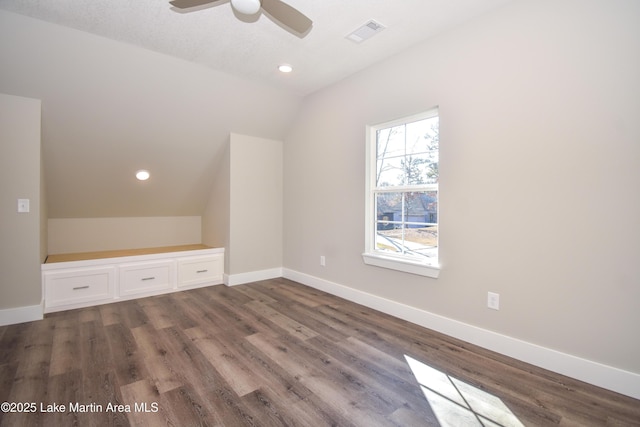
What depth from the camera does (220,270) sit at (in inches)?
172

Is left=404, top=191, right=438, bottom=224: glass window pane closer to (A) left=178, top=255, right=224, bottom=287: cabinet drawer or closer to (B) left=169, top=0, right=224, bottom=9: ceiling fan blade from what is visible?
(B) left=169, top=0, right=224, bottom=9: ceiling fan blade

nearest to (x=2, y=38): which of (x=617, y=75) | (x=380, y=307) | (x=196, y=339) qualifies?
(x=196, y=339)

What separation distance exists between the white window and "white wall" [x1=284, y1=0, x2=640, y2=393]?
0.14 metres

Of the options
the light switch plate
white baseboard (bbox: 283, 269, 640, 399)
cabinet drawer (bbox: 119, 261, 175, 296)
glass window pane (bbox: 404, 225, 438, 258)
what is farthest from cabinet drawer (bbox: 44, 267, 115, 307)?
glass window pane (bbox: 404, 225, 438, 258)

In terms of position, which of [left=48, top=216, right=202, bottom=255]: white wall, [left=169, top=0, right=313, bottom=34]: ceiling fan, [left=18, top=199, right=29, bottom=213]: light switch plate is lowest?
[left=48, top=216, right=202, bottom=255]: white wall

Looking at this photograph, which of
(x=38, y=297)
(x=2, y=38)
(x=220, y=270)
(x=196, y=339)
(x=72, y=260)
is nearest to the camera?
(x=2, y=38)

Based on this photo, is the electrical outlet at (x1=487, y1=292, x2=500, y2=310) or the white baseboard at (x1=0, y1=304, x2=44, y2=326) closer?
the electrical outlet at (x1=487, y1=292, x2=500, y2=310)

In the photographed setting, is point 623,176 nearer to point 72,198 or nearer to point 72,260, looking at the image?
point 72,260

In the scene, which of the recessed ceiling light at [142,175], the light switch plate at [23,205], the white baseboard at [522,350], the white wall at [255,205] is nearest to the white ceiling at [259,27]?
the white wall at [255,205]

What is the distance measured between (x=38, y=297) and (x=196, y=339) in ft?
5.95

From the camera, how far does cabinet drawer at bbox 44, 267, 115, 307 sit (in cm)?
320

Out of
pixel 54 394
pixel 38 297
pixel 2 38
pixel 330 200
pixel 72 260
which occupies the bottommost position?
pixel 54 394

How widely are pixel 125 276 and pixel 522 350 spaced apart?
4.14 metres

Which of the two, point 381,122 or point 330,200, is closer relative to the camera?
point 381,122
